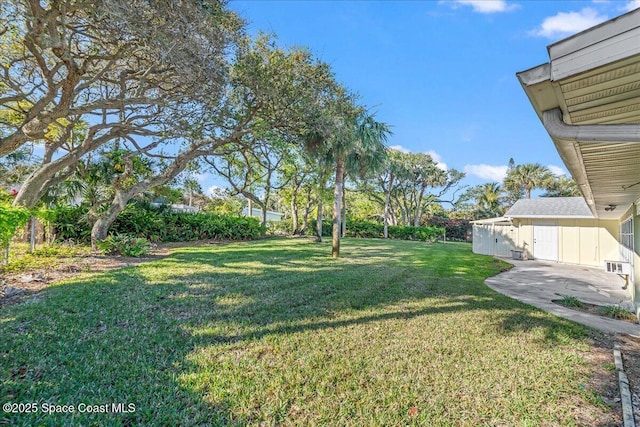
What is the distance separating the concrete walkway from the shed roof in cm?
367

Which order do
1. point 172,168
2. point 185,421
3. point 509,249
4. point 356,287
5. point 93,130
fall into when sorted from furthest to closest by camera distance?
point 509,249 → point 172,168 → point 93,130 → point 356,287 → point 185,421

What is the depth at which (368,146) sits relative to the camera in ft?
41.2

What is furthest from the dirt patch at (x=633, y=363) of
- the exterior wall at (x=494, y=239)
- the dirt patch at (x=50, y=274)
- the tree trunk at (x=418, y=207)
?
the tree trunk at (x=418, y=207)

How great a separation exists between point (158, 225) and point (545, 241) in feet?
61.1

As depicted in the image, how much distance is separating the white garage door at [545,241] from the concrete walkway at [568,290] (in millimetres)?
3853

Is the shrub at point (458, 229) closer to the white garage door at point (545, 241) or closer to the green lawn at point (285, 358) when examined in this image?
the white garage door at point (545, 241)

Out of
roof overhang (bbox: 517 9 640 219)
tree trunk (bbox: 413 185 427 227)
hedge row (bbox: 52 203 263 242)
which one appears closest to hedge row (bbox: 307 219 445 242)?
tree trunk (bbox: 413 185 427 227)

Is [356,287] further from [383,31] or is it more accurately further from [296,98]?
[383,31]

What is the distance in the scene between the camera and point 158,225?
13.3m

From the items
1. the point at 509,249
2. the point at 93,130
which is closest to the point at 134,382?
the point at 93,130

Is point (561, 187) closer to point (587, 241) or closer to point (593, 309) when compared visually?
point (587, 241)

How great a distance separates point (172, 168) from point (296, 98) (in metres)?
5.44

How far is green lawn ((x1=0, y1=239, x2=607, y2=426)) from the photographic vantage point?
7.55 ft

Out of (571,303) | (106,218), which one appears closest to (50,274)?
(106,218)
